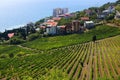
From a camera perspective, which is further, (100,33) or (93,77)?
(100,33)

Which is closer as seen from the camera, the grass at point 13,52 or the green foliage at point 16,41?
the grass at point 13,52

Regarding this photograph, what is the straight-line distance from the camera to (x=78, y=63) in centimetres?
5466

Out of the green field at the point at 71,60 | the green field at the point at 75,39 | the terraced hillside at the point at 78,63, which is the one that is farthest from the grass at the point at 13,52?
the terraced hillside at the point at 78,63

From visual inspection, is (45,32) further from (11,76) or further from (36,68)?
(11,76)

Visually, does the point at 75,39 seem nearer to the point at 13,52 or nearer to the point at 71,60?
the point at 13,52

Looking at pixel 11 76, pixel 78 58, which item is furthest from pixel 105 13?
pixel 11 76

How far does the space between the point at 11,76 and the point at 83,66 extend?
40.2ft

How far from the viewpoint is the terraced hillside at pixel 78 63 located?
149 ft

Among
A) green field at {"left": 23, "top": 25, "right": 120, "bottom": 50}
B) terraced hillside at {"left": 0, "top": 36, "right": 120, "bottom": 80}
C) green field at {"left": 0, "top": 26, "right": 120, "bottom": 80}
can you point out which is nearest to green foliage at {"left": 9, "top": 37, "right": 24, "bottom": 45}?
green field at {"left": 23, "top": 25, "right": 120, "bottom": 50}

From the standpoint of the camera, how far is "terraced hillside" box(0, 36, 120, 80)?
4540 centimetres

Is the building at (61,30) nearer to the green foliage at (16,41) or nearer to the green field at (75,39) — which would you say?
the green field at (75,39)

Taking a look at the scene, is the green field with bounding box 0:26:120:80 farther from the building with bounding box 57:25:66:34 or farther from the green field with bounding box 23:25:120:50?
the building with bounding box 57:25:66:34

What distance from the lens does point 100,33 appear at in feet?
286

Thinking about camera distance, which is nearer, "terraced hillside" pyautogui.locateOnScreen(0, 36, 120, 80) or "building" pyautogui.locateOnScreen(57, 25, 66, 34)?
"terraced hillside" pyautogui.locateOnScreen(0, 36, 120, 80)
